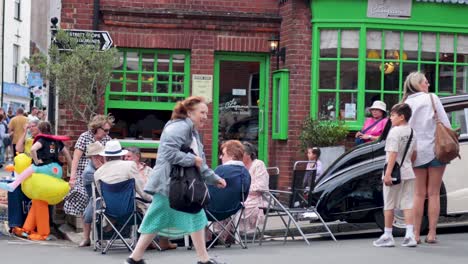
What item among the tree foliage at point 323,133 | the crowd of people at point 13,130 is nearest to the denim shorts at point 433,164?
the tree foliage at point 323,133

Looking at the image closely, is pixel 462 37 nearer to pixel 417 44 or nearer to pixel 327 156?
pixel 417 44

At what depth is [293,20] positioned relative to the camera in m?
15.9

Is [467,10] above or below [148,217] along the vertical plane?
above

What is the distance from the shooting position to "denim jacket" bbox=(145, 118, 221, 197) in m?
8.72

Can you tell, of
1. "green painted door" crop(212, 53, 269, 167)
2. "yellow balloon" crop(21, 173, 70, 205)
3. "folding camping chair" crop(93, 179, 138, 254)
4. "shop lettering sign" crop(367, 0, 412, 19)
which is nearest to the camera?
"folding camping chair" crop(93, 179, 138, 254)

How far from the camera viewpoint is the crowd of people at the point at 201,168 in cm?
888

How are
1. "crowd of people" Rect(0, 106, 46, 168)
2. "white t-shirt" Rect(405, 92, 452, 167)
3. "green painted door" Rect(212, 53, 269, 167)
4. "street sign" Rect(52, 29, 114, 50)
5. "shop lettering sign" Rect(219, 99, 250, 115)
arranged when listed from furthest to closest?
"crowd of people" Rect(0, 106, 46, 168), "shop lettering sign" Rect(219, 99, 250, 115), "green painted door" Rect(212, 53, 269, 167), "street sign" Rect(52, 29, 114, 50), "white t-shirt" Rect(405, 92, 452, 167)

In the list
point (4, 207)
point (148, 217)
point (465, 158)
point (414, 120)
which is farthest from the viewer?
point (4, 207)

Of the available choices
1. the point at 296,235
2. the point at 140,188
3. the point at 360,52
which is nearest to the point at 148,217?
the point at 140,188

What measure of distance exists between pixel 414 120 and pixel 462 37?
6156mm

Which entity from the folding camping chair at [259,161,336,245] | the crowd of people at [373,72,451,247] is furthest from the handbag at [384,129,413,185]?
the folding camping chair at [259,161,336,245]

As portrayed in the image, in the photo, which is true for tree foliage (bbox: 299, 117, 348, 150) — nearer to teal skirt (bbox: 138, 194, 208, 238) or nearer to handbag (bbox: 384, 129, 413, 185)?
handbag (bbox: 384, 129, 413, 185)

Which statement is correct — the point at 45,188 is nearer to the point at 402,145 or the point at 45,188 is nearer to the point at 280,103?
the point at 280,103

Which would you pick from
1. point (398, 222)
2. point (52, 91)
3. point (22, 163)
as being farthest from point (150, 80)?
point (398, 222)
